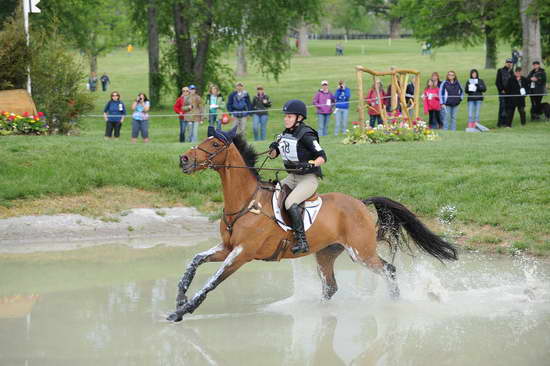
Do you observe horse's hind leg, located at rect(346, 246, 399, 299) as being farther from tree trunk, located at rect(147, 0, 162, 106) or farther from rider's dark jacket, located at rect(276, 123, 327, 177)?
tree trunk, located at rect(147, 0, 162, 106)

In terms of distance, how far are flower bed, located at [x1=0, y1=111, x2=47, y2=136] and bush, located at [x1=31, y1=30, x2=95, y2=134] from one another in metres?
1.21

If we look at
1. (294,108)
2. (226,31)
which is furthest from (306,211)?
(226,31)

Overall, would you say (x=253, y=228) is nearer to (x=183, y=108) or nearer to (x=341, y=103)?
(x=183, y=108)

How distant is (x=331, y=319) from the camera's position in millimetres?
9594

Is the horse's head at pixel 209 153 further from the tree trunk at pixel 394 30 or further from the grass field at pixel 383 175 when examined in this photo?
the tree trunk at pixel 394 30

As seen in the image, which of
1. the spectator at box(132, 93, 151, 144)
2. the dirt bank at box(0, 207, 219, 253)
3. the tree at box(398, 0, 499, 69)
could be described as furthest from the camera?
the tree at box(398, 0, 499, 69)

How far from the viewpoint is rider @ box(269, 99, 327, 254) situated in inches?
366

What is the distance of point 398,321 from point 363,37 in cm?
10803

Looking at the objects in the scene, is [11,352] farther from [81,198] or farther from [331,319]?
[81,198]

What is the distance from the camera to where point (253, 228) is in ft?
30.4

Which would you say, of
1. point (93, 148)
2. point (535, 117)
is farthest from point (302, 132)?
point (535, 117)

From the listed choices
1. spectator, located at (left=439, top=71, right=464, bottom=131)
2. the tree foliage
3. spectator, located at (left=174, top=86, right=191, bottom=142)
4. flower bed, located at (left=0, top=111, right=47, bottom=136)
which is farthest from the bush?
spectator, located at (left=439, top=71, right=464, bottom=131)

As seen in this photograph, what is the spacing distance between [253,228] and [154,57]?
2929 centimetres

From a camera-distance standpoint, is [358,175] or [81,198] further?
[358,175]
